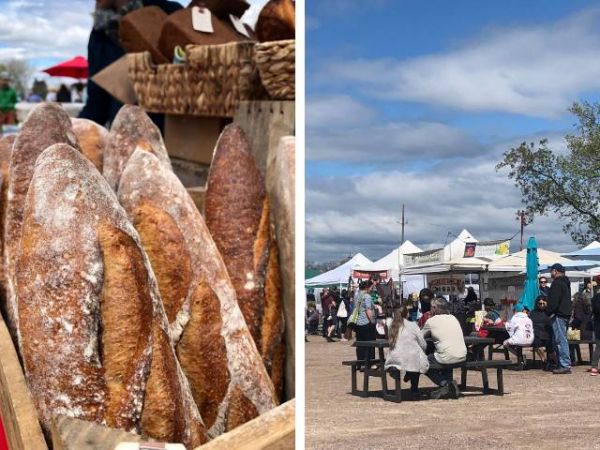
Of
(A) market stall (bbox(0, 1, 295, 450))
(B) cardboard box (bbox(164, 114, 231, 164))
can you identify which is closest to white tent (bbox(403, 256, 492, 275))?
(B) cardboard box (bbox(164, 114, 231, 164))

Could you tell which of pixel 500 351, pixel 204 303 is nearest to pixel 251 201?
pixel 204 303

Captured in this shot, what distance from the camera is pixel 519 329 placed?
448 centimetres

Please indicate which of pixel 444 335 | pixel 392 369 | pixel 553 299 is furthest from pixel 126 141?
pixel 553 299

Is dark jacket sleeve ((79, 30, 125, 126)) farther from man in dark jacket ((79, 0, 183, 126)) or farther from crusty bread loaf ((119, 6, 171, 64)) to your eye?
crusty bread loaf ((119, 6, 171, 64))

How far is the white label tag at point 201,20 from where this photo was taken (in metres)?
1.84

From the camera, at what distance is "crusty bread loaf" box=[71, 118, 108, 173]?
157 cm

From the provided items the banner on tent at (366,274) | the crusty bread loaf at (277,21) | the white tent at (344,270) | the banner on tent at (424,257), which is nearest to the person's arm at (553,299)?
the banner on tent at (424,257)

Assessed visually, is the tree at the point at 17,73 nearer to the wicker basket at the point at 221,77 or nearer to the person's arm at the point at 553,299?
the wicker basket at the point at 221,77

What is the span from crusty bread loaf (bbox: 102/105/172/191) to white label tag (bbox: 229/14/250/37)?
0.52m

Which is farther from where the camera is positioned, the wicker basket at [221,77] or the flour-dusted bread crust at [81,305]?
the wicker basket at [221,77]

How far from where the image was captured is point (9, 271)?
1117mm

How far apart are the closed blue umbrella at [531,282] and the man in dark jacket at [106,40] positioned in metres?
2.57

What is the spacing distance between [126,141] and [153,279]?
532 millimetres

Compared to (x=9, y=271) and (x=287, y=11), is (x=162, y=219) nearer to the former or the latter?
(x=9, y=271)
